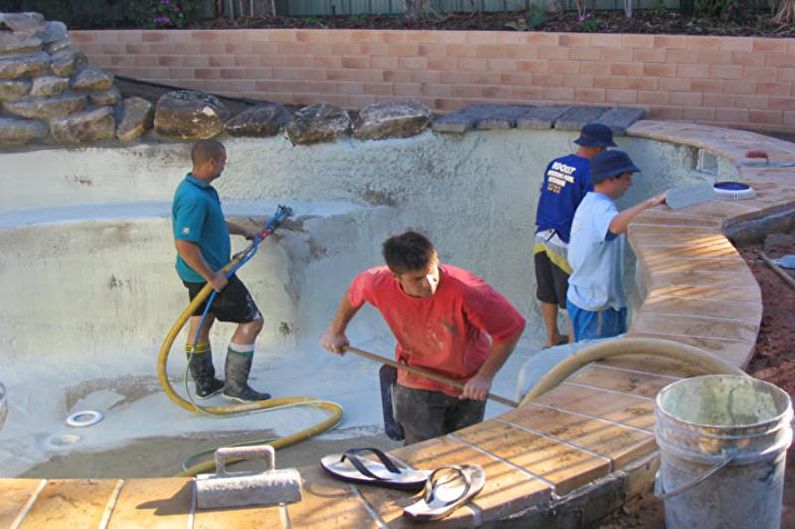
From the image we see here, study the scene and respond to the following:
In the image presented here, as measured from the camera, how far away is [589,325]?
584 centimetres

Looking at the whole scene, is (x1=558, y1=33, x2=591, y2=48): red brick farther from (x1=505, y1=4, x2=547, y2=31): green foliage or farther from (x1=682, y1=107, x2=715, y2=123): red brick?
(x1=505, y1=4, x2=547, y2=31): green foliage

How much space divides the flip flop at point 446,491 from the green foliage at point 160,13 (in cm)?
848

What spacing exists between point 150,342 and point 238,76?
8.60ft

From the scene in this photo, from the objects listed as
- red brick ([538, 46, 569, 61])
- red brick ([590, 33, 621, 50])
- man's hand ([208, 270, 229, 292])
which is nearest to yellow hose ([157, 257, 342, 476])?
man's hand ([208, 270, 229, 292])

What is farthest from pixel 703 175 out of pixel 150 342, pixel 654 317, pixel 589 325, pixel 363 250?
pixel 150 342

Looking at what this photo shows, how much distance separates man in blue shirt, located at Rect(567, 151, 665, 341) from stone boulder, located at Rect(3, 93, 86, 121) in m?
4.69

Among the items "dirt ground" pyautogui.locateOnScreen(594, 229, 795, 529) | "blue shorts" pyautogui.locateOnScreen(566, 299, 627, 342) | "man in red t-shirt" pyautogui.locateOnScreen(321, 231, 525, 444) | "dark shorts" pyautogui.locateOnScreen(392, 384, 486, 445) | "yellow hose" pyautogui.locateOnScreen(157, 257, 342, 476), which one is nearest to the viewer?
"dirt ground" pyautogui.locateOnScreen(594, 229, 795, 529)

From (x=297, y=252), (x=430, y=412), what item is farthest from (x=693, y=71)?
(x=430, y=412)

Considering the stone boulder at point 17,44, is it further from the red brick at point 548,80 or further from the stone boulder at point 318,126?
the red brick at point 548,80

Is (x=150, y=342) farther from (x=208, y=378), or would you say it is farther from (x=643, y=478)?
(x=643, y=478)

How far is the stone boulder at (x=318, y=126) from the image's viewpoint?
27.5 ft

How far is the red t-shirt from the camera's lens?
14.3 ft

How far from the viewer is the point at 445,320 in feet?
14.5

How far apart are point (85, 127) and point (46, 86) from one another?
1.48ft
